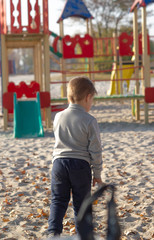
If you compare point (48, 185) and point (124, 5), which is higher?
point (124, 5)

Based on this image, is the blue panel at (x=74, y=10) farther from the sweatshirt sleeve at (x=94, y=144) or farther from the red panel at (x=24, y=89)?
the sweatshirt sleeve at (x=94, y=144)

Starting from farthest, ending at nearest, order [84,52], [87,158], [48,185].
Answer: [84,52]
[48,185]
[87,158]

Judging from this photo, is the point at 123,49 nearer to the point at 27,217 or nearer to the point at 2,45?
the point at 2,45

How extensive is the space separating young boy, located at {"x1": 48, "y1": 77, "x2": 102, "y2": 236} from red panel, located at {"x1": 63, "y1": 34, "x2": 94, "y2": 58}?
9064mm

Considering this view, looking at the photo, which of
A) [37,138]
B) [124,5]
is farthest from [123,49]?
[124,5]

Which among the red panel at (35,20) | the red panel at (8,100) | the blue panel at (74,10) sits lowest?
the red panel at (8,100)

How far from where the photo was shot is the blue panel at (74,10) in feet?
41.8

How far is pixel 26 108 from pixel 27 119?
1.08 ft

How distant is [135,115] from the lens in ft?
40.4

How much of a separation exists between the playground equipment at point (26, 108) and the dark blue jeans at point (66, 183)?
21.2ft

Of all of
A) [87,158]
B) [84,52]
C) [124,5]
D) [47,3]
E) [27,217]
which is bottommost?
[27,217]

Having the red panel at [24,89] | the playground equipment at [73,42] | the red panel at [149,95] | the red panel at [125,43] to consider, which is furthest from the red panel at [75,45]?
the red panel at [149,95]

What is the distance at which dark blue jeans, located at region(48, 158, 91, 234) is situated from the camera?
2.83 m

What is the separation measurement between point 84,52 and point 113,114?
2.64 m
